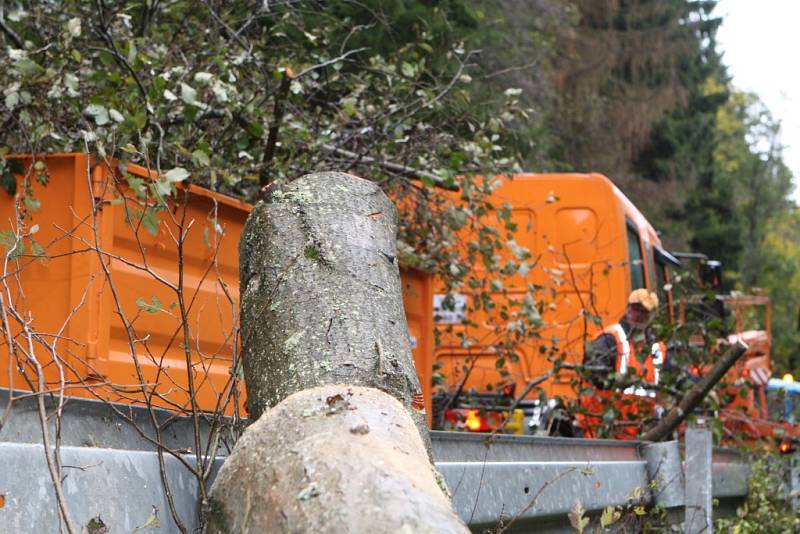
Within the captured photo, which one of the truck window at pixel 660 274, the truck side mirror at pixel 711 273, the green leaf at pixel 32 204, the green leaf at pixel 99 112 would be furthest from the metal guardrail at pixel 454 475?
the truck side mirror at pixel 711 273

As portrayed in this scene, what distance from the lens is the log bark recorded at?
6113 mm

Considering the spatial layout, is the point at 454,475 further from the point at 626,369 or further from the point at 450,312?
the point at 450,312

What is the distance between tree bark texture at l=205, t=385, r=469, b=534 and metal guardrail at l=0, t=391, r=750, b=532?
0.20 metres

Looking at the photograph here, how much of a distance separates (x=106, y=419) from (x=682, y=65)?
31.4m

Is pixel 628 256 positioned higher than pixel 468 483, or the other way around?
pixel 628 256

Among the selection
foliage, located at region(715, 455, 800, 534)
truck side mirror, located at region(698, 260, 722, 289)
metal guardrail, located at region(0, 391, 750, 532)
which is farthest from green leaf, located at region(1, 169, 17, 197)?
truck side mirror, located at region(698, 260, 722, 289)

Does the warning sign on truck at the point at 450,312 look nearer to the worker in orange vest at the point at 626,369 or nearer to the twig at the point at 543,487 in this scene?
the worker in orange vest at the point at 626,369

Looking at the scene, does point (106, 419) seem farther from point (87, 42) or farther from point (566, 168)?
point (566, 168)

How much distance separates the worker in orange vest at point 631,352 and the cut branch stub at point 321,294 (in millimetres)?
3825

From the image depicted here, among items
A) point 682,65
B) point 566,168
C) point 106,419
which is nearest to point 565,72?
point 566,168

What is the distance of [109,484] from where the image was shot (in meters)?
2.24

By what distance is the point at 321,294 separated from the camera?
3170 millimetres

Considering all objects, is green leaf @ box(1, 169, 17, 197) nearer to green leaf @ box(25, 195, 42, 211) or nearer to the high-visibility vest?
green leaf @ box(25, 195, 42, 211)

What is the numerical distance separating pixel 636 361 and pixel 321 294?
478 centimetres
